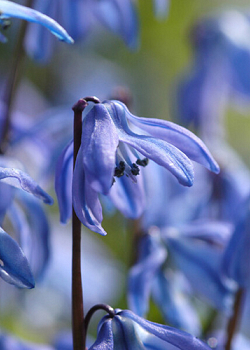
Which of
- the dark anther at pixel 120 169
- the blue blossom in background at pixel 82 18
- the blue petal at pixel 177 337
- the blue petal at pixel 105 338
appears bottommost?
the blue petal at pixel 105 338

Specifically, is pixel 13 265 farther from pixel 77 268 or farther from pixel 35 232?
pixel 35 232

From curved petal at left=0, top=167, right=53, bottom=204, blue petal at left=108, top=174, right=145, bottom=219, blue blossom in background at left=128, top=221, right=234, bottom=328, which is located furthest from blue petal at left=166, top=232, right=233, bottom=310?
curved petal at left=0, top=167, right=53, bottom=204

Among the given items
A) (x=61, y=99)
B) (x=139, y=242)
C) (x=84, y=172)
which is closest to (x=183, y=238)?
(x=139, y=242)

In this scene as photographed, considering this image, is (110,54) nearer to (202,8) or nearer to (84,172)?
(202,8)

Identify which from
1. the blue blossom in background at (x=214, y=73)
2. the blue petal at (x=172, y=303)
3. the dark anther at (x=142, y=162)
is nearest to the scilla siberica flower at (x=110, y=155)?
the dark anther at (x=142, y=162)

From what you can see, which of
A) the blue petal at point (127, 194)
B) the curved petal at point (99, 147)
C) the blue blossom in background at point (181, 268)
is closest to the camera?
the curved petal at point (99, 147)

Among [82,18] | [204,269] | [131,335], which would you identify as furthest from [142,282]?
[82,18]

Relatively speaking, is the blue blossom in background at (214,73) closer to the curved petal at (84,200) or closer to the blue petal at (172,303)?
the blue petal at (172,303)
